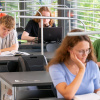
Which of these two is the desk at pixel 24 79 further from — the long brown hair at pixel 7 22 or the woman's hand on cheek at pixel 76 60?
the long brown hair at pixel 7 22

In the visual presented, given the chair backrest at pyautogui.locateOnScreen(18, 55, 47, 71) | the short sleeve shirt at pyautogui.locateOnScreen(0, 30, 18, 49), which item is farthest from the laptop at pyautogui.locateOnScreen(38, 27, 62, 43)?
the chair backrest at pyautogui.locateOnScreen(18, 55, 47, 71)

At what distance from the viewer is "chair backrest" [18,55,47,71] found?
3.67 metres

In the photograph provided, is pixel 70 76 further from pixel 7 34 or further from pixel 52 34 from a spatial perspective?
pixel 52 34

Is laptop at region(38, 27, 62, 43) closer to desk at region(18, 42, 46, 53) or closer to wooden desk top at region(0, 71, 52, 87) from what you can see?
desk at region(18, 42, 46, 53)

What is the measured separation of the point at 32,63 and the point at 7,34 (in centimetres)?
124

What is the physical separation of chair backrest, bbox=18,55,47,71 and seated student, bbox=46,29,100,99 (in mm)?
1094

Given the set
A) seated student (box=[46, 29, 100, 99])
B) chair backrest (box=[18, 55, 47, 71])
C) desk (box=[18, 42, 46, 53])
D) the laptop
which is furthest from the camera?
desk (box=[18, 42, 46, 53])

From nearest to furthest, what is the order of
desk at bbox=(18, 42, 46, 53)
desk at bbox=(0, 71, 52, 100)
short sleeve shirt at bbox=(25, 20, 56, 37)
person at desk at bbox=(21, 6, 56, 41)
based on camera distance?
desk at bbox=(0, 71, 52, 100), desk at bbox=(18, 42, 46, 53), person at desk at bbox=(21, 6, 56, 41), short sleeve shirt at bbox=(25, 20, 56, 37)

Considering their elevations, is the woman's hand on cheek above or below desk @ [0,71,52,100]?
above

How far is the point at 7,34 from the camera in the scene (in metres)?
4.82

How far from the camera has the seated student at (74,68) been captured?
246cm

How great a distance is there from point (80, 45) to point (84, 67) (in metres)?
0.17

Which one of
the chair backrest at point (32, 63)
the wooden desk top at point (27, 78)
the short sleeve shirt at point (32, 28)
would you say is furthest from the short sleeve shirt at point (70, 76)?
the short sleeve shirt at point (32, 28)

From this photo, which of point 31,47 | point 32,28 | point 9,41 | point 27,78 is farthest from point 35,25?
point 27,78
